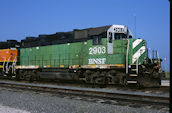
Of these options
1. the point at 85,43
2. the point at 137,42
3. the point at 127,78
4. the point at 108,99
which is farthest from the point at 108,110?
the point at 85,43

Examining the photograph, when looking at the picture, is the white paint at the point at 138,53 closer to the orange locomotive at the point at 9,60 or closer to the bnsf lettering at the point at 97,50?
the bnsf lettering at the point at 97,50

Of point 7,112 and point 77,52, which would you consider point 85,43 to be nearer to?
point 77,52

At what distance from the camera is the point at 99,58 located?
11875 millimetres

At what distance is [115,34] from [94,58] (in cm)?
182

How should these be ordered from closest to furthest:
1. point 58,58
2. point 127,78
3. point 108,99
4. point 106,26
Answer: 1. point 108,99
2. point 127,78
3. point 106,26
4. point 58,58

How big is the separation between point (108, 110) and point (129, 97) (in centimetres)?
228

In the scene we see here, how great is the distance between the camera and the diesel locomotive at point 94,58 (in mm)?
10836

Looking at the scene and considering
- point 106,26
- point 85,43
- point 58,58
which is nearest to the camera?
point 106,26

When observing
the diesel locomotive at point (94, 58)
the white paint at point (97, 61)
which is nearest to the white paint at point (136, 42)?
the diesel locomotive at point (94, 58)

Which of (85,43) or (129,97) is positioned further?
(85,43)

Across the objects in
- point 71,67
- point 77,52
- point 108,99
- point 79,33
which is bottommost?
point 108,99

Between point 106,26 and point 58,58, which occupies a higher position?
point 106,26

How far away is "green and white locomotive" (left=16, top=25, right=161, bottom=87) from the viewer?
10.8m

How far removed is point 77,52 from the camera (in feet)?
42.9
